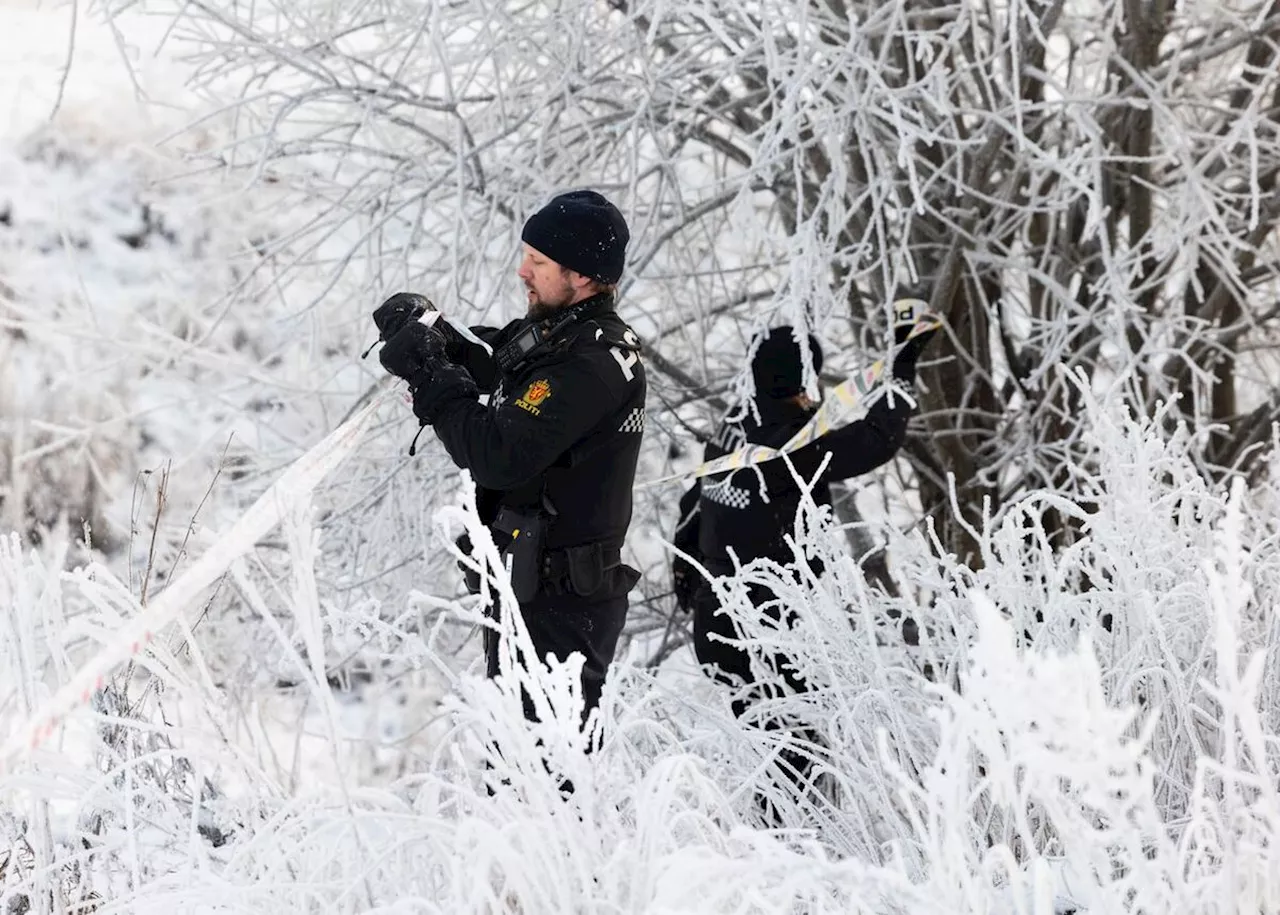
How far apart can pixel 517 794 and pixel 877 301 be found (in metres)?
3.56

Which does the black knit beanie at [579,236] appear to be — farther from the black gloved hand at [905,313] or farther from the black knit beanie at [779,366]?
the black gloved hand at [905,313]

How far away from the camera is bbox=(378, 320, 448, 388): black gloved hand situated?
256 centimetres

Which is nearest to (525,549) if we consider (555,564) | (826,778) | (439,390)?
(555,564)

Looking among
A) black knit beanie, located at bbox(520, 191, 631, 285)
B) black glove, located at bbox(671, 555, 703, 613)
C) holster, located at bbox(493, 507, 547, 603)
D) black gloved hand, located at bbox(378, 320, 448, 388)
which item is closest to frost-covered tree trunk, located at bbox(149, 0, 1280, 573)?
black knit beanie, located at bbox(520, 191, 631, 285)

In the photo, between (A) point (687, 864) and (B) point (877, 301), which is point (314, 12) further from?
(A) point (687, 864)

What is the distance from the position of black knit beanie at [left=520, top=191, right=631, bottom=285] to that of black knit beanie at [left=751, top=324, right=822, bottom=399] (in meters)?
1.06

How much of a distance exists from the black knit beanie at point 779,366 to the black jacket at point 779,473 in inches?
1.6

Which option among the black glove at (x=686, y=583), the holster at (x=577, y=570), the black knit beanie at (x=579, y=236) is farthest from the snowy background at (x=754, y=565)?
the black knit beanie at (x=579, y=236)

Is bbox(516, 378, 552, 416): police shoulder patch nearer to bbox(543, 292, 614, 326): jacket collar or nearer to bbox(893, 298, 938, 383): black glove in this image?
bbox(543, 292, 614, 326): jacket collar

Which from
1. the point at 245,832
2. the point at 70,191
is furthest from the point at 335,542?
the point at 70,191

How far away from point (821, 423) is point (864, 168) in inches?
53.6

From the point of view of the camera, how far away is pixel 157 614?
5.64 feet

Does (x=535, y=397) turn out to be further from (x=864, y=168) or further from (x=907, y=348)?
(x=864, y=168)

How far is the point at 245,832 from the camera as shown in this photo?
1.89 m
